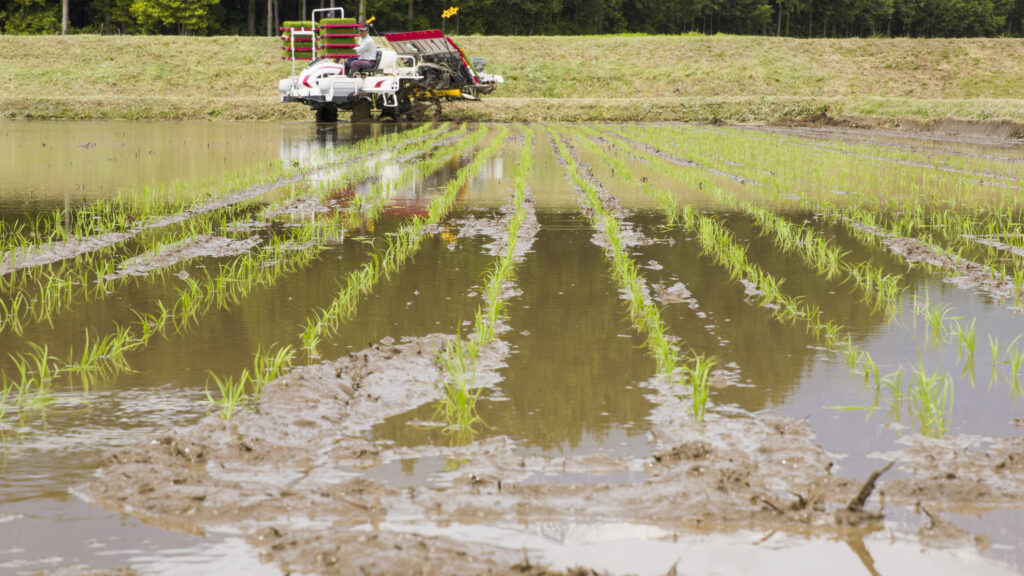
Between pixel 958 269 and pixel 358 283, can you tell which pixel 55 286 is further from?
pixel 958 269

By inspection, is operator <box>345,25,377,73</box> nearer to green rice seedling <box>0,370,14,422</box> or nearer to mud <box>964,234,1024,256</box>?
mud <box>964,234,1024,256</box>

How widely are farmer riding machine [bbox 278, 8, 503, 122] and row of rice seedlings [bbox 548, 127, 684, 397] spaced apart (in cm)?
1700

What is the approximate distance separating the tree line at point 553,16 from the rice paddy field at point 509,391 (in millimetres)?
34360

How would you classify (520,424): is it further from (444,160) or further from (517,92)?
(517,92)

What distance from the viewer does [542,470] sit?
10.2 feet

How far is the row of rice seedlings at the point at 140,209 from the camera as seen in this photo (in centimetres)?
778

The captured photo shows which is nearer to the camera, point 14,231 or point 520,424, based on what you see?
Result: point 520,424

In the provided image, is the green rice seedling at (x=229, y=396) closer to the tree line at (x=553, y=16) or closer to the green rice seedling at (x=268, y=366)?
the green rice seedling at (x=268, y=366)

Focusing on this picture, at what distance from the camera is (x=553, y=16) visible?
241 ft

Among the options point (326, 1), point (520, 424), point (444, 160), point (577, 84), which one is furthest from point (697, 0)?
point (520, 424)

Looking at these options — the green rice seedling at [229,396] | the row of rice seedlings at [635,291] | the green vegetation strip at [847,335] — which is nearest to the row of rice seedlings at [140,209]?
the green rice seedling at [229,396]

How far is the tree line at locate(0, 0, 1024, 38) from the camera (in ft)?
189

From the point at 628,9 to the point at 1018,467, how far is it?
260 feet

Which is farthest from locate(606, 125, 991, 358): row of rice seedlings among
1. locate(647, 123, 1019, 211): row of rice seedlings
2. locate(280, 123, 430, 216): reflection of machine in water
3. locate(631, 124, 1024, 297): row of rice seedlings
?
locate(280, 123, 430, 216): reflection of machine in water
